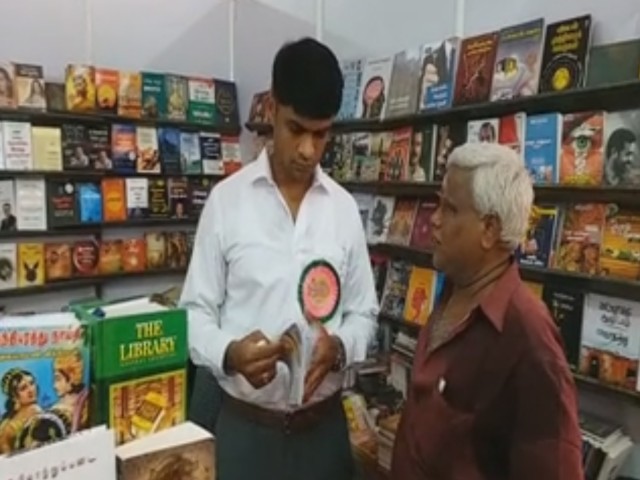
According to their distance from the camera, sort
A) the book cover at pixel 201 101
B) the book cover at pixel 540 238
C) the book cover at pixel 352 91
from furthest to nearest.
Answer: the book cover at pixel 201 101, the book cover at pixel 352 91, the book cover at pixel 540 238

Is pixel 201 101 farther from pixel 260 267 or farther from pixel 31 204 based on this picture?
→ pixel 260 267

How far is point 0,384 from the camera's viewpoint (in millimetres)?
818

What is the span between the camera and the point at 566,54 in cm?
227

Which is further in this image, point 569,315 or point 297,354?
point 569,315

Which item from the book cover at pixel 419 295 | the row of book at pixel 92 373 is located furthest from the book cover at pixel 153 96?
the row of book at pixel 92 373

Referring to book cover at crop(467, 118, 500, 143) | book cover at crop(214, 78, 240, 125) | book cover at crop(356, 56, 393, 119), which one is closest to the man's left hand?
book cover at crop(467, 118, 500, 143)

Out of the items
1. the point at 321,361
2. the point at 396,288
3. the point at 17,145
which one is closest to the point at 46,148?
the point at 17,145

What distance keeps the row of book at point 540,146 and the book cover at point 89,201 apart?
1692 mm

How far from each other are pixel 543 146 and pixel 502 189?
1.10 m

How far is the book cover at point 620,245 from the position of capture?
6.75ft

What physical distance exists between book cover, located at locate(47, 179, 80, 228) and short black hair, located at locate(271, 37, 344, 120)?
104 inches

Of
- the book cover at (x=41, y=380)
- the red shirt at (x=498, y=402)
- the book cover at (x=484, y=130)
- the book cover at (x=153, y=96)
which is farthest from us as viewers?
the book cover at (x=153, y=96)

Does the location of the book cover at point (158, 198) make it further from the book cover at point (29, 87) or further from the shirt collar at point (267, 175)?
the shirt collar at point (267, 175)

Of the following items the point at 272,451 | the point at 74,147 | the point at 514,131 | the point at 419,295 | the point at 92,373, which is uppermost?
the point at 514,131
